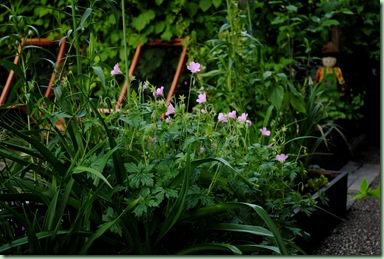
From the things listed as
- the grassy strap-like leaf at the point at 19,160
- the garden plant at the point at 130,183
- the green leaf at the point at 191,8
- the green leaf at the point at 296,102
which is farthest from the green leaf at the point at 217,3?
the grassy strap-like leaf at the point at 19,160

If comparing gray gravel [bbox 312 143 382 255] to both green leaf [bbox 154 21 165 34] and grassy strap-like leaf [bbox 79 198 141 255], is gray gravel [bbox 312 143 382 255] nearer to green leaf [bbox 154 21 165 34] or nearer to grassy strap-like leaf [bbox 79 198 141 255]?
grassy strap-like leaf [bbox 79 198 141 255]

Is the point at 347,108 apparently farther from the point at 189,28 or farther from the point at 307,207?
the point at 307,207

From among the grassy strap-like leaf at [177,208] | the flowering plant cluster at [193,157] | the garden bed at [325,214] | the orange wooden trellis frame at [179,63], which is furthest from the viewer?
the orange wooden trellis frame at [179,63]

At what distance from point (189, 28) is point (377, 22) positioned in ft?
4.76

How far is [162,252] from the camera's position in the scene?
5.83ft

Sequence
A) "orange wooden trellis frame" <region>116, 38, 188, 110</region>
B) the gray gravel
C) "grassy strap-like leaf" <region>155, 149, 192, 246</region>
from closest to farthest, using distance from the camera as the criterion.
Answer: "grassy strap-like leaf" <region>155, 149, 192, 246</region>
the gray gravel
"orange wooden trellis frame" <region>116, 38, 188, 110</region>

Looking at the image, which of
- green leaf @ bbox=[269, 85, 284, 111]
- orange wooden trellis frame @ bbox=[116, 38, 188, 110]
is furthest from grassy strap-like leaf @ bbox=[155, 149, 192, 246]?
orange wooden trellis frame @ bbox=[116, 38, 188, 110]

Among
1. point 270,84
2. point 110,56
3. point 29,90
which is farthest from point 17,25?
point 110,56

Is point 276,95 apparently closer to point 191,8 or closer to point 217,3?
point 217,3

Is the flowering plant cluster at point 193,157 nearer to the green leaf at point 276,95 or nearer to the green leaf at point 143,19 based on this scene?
the green leaf at point 276,95

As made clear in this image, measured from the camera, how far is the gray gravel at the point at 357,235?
8.37 ft

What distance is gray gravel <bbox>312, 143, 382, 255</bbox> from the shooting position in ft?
8.37

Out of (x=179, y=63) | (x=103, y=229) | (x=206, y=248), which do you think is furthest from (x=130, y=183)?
(x=179, y=63)

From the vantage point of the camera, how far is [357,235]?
276cm
